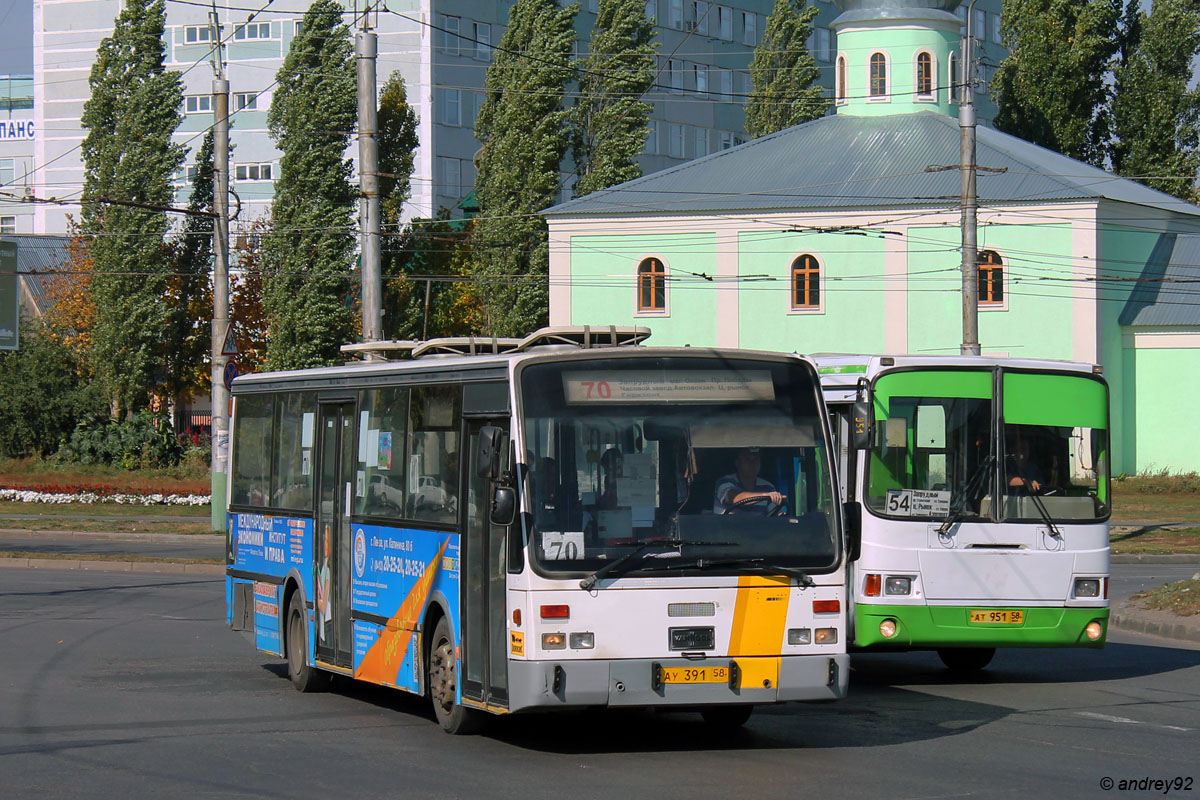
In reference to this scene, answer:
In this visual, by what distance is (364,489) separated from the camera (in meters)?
13.0

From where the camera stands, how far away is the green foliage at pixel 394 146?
66188 millimetres

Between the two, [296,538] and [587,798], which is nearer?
[587,798]

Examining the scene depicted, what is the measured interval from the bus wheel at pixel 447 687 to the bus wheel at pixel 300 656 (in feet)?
8.32

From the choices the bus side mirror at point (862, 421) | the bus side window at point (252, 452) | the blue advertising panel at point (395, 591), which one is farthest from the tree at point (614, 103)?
the bus side mirror at point (862, 421)

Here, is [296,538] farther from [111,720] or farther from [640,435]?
[640,435]

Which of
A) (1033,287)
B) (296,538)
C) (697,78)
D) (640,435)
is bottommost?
(296,538)

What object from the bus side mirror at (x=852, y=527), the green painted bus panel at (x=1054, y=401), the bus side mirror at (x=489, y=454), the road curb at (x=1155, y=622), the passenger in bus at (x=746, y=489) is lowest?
the road curb at (x=1155, y=622)

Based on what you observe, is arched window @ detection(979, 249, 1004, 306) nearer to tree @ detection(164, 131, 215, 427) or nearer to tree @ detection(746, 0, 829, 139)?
tree @ detection(746, 0, 829, 139)

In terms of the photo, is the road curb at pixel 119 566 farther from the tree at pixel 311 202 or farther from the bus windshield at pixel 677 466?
the tree at pixel 311 202

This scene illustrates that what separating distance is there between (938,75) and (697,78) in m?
40.1

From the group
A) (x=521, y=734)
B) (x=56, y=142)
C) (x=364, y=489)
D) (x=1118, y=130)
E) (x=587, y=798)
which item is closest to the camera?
(x=587, y=798)

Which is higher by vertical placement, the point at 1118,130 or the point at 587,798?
the point at 1118,130

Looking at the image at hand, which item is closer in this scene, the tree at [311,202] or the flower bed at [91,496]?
the flower bed at [91,496]

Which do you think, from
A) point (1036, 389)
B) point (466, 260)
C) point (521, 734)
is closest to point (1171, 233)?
point (466, 260)
